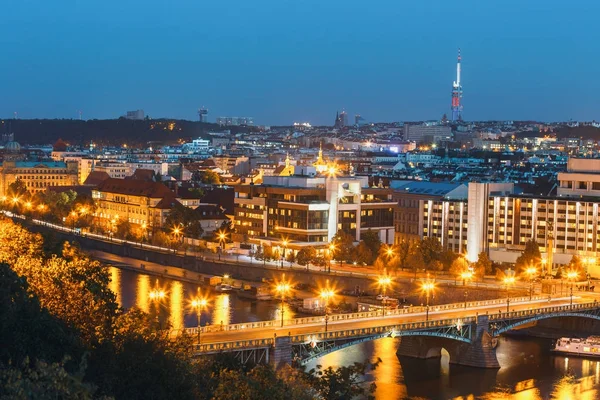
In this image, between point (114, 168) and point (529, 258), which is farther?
point (114, 168)

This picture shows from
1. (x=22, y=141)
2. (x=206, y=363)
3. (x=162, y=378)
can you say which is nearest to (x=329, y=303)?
(x=206, y=363)

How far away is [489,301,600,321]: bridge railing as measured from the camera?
2868 centimetres

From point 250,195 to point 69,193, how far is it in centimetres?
2156

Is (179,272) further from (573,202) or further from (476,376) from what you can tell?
(476,376)

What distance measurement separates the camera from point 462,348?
2803cm

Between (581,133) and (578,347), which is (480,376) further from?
(581,133)

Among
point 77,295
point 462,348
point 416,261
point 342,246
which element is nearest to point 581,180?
point 416,261

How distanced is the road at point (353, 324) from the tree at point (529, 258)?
19.2ft

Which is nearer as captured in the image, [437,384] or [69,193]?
[437,384]

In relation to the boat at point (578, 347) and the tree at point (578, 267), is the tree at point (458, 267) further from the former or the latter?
the boat at point (578, 347)

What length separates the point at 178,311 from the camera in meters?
32.9

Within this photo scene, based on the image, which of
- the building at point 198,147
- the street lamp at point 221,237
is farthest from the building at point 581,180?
the building at point 198,147

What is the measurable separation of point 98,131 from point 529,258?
428 ft

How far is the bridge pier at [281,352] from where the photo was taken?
22.8 meters
